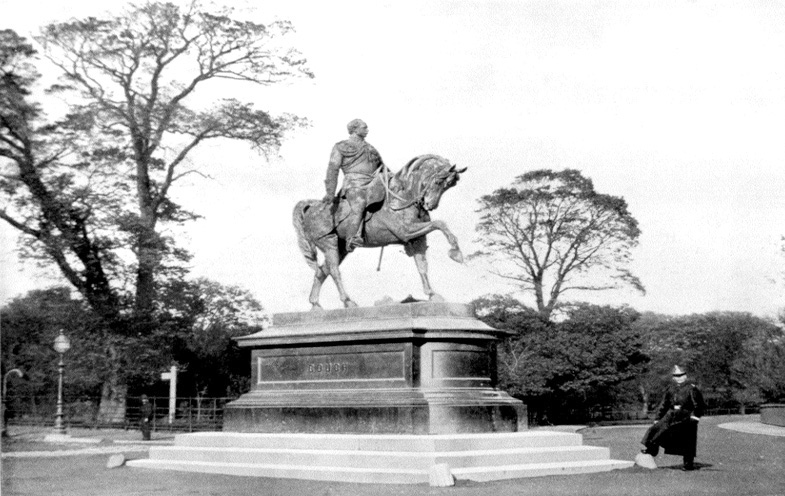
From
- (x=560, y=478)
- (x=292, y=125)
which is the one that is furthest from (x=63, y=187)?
(x=560, y=478)

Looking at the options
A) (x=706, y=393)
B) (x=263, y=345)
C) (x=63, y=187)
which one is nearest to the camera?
(x=263, y=345)

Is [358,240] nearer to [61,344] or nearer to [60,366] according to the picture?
[61,344]

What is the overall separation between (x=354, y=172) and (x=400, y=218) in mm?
1176

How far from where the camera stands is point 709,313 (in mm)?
77000

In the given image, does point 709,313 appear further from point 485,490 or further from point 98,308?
point 485,490

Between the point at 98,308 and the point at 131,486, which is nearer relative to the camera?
the point at 131,486

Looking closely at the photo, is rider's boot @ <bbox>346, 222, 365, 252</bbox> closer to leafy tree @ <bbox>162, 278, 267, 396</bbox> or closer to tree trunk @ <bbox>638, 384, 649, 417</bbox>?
leafy tree @ <bbox>162, 278, 267, 396</bbox>

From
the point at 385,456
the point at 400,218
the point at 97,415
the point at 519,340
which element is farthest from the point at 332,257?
the point at 519,340

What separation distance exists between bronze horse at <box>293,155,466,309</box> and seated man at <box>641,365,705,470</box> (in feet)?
11.8

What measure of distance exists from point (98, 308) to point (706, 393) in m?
44.8

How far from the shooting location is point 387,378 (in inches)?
655

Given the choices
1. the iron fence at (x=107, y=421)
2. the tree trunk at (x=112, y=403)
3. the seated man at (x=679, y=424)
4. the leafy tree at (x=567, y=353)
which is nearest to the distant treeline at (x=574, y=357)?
the leafy tree at (x=567, y=353)

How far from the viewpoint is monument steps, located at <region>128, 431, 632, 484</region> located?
1436 centimetres

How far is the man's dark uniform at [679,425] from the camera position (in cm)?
1602
